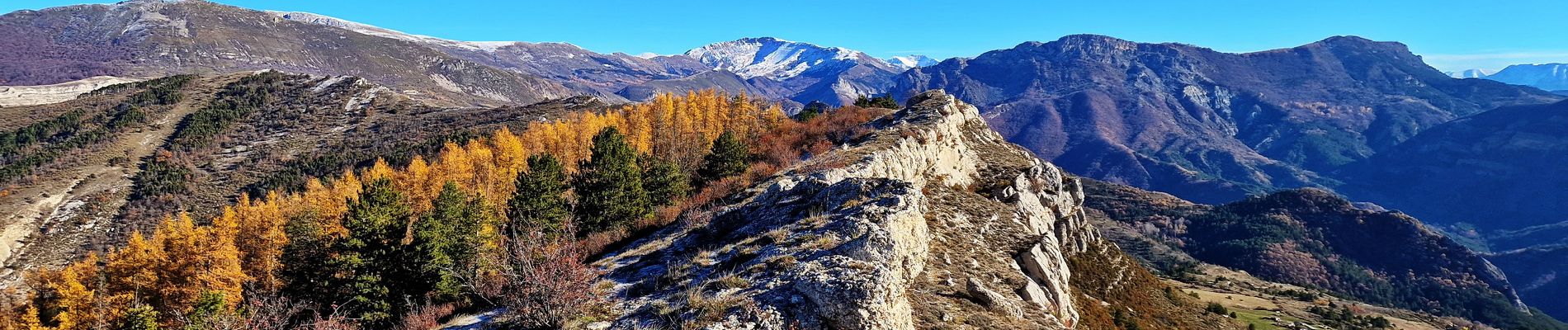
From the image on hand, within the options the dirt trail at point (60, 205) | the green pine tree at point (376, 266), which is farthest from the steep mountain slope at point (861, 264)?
the dirt trail at point (60, 205)

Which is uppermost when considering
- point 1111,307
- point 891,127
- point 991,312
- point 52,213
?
point 891,127

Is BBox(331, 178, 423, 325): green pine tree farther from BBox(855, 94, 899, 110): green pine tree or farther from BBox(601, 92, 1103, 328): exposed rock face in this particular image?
BBox(855, 94, 899, 110): green pine tree

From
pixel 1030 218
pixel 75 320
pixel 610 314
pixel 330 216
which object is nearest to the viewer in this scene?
pixel 610 314

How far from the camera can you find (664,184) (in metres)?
50.0

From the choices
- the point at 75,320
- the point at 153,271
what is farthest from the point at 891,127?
the point at 75,320

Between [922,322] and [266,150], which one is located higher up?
[922,322]

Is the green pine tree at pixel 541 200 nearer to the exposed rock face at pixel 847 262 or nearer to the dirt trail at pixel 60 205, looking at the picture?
the exposed rock face at pixel 847 262

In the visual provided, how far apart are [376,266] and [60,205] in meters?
150

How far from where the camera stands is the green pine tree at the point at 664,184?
1928 inches

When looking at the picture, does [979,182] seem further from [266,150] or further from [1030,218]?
[266,150]

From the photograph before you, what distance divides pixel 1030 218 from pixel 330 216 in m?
65.7

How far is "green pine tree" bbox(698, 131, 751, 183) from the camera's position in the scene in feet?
162

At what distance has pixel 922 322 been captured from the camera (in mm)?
17266

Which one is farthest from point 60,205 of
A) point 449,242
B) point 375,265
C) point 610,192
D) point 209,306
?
point 610,192
